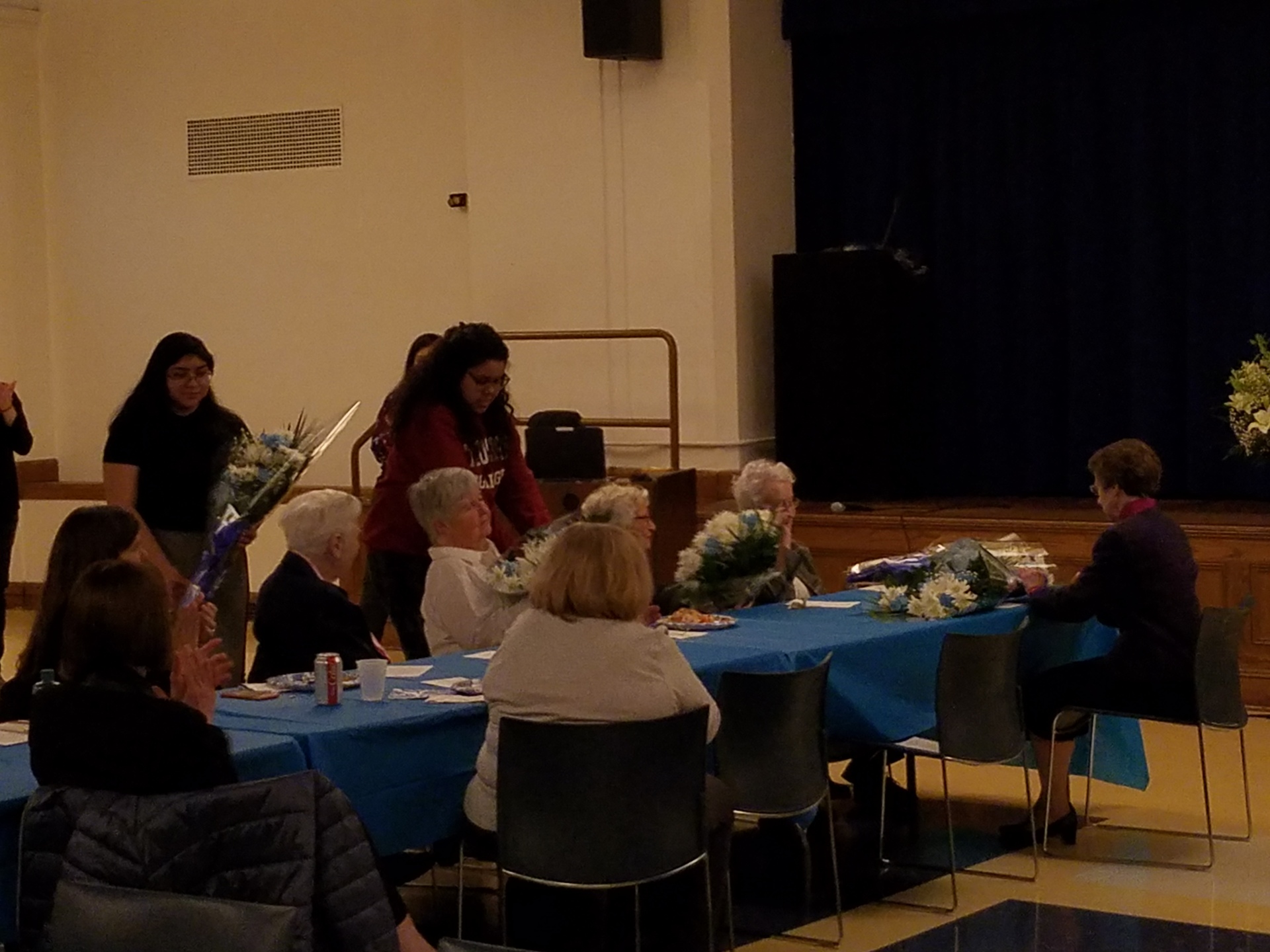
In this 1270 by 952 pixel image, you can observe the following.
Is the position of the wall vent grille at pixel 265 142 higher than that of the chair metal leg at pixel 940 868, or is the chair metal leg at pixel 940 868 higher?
the wall vent grille at pixel 265 142

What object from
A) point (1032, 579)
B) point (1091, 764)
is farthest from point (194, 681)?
point (1091, 764)

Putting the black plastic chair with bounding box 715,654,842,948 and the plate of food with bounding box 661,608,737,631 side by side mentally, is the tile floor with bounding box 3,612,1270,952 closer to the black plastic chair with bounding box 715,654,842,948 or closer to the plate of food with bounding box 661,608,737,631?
the black plastic chair with bounding box 715,654,842,948

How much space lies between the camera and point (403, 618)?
18.1 ft

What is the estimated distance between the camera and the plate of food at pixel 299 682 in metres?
4.21

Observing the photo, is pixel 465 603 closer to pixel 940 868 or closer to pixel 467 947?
pixel 940 868

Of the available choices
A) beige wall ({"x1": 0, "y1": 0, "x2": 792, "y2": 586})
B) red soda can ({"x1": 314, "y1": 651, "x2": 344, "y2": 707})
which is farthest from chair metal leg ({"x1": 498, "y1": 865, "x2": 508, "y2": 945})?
beige wall ({"x1": 0, "y1": 0, "x2": 792, "y2": 586})

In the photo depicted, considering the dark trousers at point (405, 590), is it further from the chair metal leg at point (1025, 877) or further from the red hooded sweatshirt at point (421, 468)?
the chair metal leg at point (1025, 877)

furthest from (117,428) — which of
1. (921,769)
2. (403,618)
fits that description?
(921,769)

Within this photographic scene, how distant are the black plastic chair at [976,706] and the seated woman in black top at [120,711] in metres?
1.98

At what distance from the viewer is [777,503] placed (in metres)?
5.76

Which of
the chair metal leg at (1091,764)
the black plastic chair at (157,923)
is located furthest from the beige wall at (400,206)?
the black plastic chair at (157,923)

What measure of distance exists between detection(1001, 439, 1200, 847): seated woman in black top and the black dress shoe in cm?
8

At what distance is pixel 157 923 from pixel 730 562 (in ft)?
9.88

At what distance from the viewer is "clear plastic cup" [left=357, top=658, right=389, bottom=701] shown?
13.4 feet
